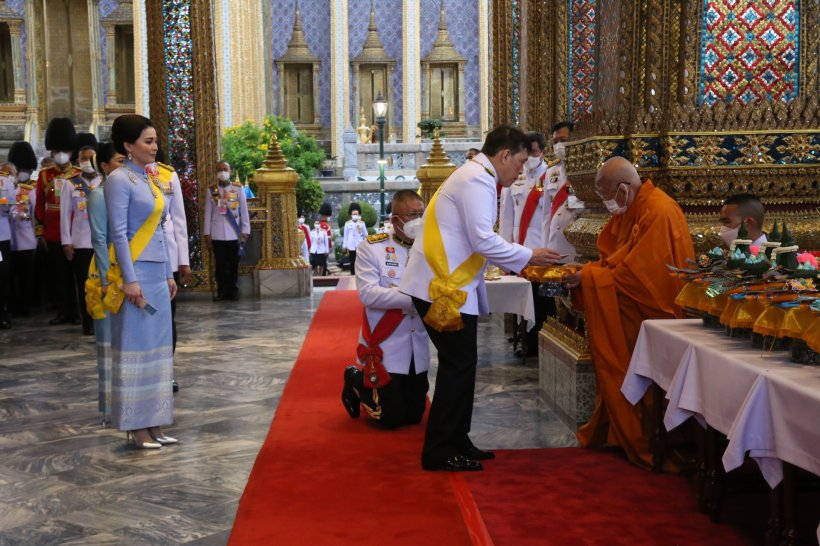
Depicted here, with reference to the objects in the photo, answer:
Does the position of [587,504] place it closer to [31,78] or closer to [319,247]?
[319,247]

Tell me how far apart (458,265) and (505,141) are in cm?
Result: 67

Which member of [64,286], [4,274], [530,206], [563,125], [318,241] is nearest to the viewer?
[563,125]

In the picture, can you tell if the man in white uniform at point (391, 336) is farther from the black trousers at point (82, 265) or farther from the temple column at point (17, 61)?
Result: the temple column at point (17, 61)

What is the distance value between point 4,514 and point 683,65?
4430mm

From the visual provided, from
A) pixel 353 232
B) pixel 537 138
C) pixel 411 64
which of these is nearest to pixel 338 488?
pixel 537 138

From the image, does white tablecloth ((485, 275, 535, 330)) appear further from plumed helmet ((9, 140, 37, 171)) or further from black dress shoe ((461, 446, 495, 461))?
plumed helmet ((9, 140, 37, 171))

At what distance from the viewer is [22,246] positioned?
39.7 feet

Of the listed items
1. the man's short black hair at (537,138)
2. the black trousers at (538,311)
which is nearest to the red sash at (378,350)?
the black trousers at (538,311)

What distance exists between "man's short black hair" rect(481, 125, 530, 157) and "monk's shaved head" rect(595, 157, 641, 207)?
59 cm

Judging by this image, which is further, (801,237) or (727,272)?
(801,237)

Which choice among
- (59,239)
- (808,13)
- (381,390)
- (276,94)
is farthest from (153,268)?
(276,94)

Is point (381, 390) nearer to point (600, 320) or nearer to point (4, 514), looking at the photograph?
point (600, 320)

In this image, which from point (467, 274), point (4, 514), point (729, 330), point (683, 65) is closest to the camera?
point (729, 330)

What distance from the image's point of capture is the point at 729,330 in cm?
431
